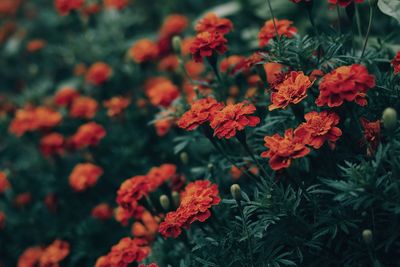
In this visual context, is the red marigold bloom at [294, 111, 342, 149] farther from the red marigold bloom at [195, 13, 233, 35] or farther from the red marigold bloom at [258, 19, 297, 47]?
the red marigold bloom at [195, 13, 233, 35]

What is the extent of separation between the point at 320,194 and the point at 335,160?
0.12 m

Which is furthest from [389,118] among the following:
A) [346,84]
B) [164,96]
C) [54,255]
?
[54,255]

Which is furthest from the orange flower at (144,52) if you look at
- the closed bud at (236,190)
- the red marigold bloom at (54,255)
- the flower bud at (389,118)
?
the flower bud at (389,118)

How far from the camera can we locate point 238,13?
3.33 meters

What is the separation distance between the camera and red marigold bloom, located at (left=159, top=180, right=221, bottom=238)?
1.52 metres

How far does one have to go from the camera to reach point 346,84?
53.2 inches

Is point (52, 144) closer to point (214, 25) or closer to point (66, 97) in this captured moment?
point (66, 97)

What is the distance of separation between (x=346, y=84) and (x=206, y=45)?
58 centimetres

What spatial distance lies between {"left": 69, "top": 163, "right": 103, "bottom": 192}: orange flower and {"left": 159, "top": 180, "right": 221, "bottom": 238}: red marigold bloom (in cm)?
102

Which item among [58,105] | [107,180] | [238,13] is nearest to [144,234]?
[107,180]

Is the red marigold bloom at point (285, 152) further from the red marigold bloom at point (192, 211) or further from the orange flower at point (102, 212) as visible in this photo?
the orange flower at point (102, 212)

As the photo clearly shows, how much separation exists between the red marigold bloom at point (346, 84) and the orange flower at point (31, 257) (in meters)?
1.69

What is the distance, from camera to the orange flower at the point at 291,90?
1.48m

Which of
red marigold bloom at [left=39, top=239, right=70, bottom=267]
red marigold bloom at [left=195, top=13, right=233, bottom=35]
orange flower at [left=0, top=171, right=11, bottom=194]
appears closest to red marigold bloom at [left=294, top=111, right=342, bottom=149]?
red marigold bloom at [left=195, top=13, right=233, bottom=35]
